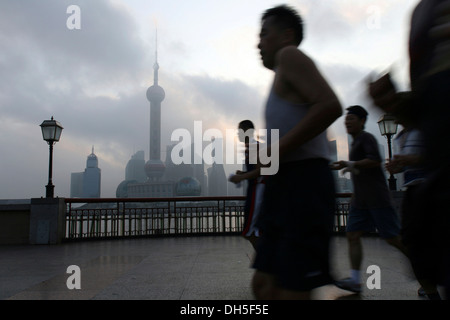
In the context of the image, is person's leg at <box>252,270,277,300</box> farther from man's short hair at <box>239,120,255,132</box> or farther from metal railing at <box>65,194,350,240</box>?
metal railing at <box>65,194,350,240</box>

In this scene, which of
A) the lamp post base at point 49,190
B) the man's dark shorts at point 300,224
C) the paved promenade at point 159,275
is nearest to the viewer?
the man's dark shorts at point 300,224

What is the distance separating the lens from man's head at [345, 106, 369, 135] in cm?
352

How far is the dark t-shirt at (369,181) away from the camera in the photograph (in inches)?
129

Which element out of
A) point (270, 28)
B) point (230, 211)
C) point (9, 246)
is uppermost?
point (270, 28)

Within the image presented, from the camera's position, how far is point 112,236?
9344 millimetres

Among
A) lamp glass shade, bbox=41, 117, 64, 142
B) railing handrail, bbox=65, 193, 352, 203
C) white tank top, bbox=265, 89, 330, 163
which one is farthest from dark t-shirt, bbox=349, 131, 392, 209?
lamp glass shade, bbox=41, 117, 64, 142

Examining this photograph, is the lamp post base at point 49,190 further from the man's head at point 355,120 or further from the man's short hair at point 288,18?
the man's short hair at point 288,18

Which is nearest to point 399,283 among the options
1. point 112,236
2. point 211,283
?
point 211,283

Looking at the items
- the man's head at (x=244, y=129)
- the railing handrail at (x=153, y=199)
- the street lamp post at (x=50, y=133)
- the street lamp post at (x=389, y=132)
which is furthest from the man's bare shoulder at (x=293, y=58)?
the street lamp post at (x=389, y=132)

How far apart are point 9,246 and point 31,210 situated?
0.97 m

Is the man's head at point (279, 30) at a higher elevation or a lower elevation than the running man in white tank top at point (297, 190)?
higher

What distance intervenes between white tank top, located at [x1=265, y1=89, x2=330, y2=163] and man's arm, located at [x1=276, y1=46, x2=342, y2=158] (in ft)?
0.16

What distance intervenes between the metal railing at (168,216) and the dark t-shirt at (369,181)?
6.46 metres

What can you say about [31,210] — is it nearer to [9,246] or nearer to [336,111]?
[9,246]
